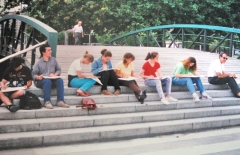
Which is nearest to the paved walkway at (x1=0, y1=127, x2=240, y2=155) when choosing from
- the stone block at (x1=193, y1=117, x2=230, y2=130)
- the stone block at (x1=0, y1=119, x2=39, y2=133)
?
the stone block at (x1=193, y1=117, x2=230, y2=130)

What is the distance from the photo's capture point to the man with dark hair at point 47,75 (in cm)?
605

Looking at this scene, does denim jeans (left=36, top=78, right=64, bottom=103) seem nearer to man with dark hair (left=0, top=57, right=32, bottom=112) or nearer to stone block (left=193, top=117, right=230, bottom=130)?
man with dark hair (left=0, top=57, right=32, bottom=112)

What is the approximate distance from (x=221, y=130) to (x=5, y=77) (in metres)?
4.10

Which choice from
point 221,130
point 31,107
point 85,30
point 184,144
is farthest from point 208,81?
point 85,30

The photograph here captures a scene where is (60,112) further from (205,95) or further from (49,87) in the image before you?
(205,95)

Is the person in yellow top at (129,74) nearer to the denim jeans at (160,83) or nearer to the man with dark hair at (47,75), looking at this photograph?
the denim jeans at (160,83)

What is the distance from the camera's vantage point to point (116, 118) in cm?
617

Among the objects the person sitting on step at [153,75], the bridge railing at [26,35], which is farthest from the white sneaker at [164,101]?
the bridge railing at [26,35]

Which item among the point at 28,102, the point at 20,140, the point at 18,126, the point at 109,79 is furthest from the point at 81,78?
the point at 20,140

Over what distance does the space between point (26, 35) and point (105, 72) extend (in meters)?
2.72

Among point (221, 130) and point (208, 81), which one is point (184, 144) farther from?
point (208, 81)

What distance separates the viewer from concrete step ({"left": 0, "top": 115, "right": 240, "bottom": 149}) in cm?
514

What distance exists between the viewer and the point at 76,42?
1576 cm

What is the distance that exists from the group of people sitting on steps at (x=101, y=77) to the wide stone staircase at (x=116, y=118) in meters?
0.16
